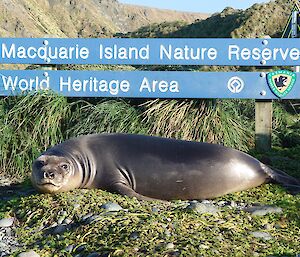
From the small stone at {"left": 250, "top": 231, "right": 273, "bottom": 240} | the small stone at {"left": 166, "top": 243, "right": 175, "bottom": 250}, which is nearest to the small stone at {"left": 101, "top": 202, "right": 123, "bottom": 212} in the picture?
the small stone at {"left": 166, "top": 243, "right": 175, "bottom": 250}

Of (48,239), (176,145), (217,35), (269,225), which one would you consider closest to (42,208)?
(48,239)

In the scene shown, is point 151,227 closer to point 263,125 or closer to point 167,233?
point 167,233

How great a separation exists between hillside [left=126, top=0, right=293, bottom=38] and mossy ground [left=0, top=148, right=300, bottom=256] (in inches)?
656

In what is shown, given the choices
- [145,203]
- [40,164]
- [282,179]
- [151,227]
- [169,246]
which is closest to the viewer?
[169,246]

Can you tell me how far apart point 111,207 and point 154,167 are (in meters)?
0.86

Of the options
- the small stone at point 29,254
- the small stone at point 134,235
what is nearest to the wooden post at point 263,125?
the small stone at point 134,235

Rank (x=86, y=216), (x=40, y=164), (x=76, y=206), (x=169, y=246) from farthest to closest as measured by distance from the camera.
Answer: (x=40, y=164), (x=76, y=206), (x=86, y=216), (x=169, y=246)

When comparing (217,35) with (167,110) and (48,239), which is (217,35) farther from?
(48,239)

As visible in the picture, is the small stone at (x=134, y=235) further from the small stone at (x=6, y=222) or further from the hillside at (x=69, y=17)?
the hillside at (x=69, y=17)

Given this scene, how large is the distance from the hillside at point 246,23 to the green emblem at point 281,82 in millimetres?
13533

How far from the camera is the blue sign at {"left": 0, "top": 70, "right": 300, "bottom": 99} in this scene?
7.25 metres

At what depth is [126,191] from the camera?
4910mm

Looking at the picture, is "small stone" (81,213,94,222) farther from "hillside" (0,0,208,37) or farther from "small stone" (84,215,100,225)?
"hillside" (0,0,208,37)

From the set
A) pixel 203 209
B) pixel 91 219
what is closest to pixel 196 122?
pixel 203 209
